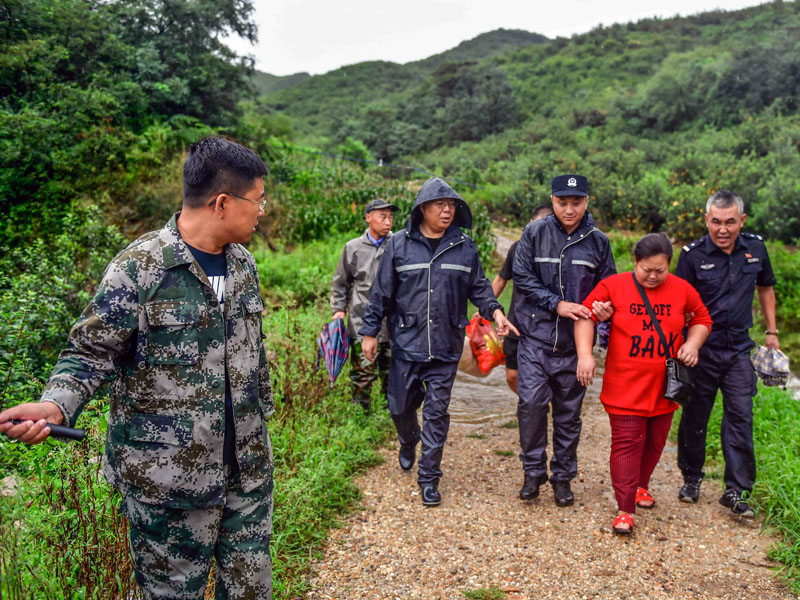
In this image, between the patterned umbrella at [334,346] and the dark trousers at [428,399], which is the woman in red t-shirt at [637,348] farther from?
the patterned umbrella at [334,346]

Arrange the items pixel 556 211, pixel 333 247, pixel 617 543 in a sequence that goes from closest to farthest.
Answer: pixel 617 543 → pixel 556 211 → pixel 333 247

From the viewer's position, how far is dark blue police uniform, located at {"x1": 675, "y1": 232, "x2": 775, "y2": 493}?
421 cm

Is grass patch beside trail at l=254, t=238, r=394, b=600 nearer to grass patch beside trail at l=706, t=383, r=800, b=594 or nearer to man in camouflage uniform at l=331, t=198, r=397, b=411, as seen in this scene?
man in camouflage uniform at l=331, t=198, r=397, b=411

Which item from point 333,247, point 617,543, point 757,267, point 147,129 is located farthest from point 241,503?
point 147,129

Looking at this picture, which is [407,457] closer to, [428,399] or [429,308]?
[428,399]

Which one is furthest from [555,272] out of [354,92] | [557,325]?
[354,92]

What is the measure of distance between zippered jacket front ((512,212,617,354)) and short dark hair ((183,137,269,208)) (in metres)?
2.54

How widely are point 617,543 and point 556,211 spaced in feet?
7.38

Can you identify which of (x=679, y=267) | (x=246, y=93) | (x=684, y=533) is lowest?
(x=684, y=533)

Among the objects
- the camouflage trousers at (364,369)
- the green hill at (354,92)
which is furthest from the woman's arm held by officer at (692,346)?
the green hill at (354,92)

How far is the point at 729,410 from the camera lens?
426 cm

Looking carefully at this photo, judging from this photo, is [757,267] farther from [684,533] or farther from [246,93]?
[246,93]

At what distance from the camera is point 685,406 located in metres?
4.37

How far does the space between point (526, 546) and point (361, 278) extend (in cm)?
267
